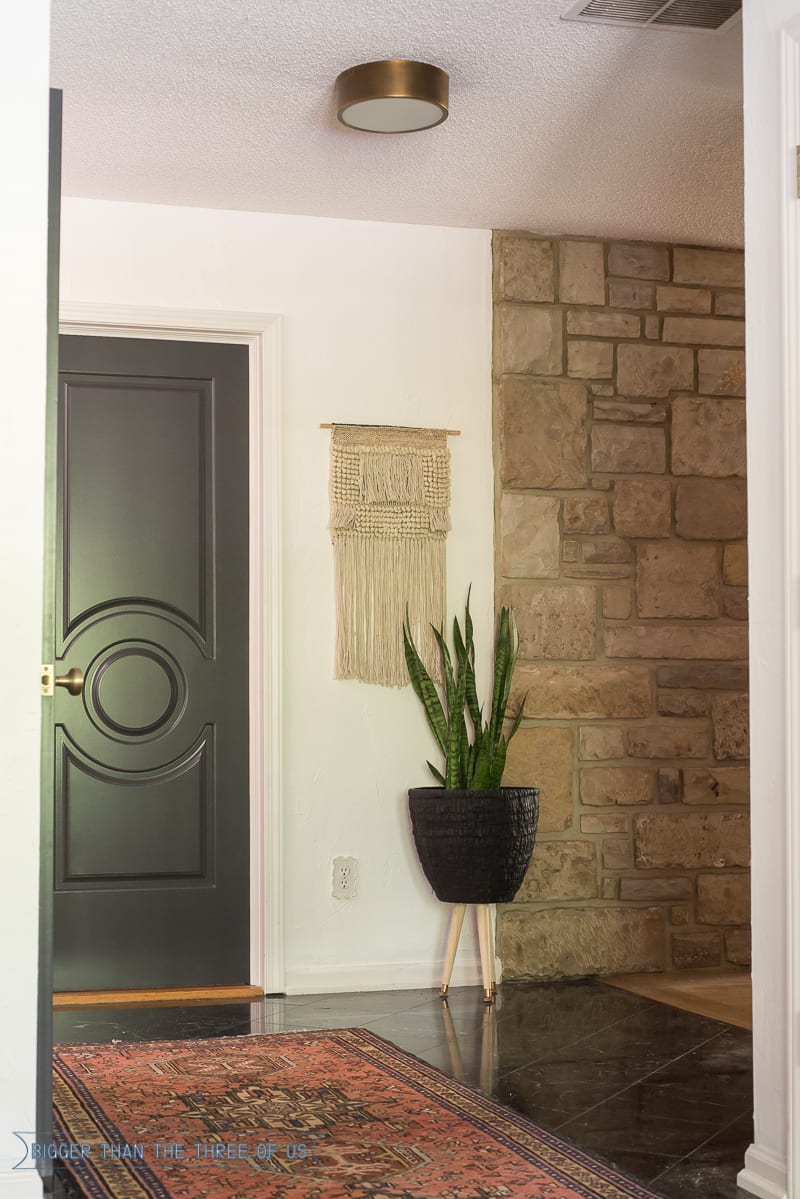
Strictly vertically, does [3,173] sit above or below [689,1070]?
above

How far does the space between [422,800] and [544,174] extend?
2077 mm

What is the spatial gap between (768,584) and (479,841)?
6.37 ft

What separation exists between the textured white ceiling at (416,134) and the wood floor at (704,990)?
105 inches

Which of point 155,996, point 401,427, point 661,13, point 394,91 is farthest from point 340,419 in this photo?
point 155,996

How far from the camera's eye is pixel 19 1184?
7.48 feet

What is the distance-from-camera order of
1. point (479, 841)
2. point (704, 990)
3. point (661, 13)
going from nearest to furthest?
point (661, 13) → point (479, 841) → point (704, 990)

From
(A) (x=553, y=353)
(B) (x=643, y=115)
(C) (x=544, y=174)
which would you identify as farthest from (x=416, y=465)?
(B) (x=643, y=115)

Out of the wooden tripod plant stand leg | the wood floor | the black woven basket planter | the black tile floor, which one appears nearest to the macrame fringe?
the black woven basket planter

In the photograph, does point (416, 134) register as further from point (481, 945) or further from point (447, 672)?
point (481, 945)

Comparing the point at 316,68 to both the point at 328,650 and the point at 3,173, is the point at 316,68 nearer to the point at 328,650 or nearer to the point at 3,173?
the point at 3,173

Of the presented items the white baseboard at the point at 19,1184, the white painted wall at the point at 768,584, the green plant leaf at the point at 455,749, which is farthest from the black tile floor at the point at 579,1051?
the white baseboard at the point at 19,1184

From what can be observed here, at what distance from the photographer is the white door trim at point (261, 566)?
4574mm

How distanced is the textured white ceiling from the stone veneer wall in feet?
1.04

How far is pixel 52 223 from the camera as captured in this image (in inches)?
103
